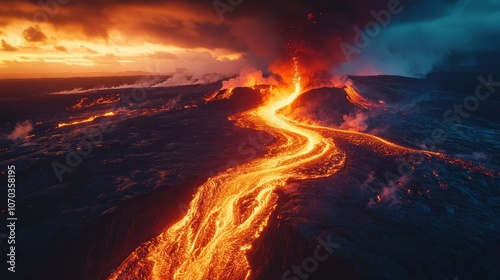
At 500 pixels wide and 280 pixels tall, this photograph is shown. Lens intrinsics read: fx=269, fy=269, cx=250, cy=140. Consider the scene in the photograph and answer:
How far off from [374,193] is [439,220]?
3015mm

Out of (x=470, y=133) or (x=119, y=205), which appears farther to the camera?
(x=470, y=133)

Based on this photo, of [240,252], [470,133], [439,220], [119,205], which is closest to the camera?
[240,252]

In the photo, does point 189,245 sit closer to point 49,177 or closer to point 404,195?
point 404,195

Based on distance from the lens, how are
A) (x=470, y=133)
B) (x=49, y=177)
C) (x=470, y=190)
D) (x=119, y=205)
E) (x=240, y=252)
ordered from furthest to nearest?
(x=470, y=133), (x=49, y=177), (x=470, y=190), (x=119, y=205), (x=240, y=252)

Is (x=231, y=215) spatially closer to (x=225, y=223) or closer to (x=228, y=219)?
(x=228, y=219)

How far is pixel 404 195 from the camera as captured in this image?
14.1 meters

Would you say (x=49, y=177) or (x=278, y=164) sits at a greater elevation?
(x=278, y=164)

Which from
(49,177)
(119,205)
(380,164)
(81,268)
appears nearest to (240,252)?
(81,268)

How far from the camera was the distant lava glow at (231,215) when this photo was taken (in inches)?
385

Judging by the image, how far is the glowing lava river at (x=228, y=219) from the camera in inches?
384

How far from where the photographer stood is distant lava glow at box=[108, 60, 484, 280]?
9773 millimetres

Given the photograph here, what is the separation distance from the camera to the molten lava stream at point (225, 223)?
9.73 meters

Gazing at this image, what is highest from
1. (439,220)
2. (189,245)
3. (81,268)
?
(439,220)

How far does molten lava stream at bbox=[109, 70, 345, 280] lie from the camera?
9727 mm
